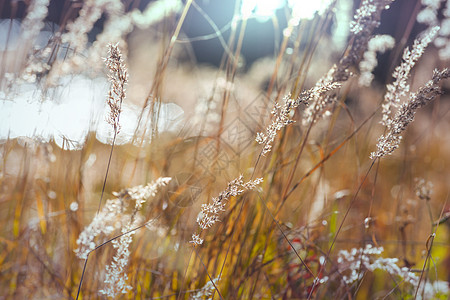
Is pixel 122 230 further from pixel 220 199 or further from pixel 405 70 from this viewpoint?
pixel 405 70

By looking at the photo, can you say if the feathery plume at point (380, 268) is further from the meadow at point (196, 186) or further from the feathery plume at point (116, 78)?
the feathery plume at point (116, 78)

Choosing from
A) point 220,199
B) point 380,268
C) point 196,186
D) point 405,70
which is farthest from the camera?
point 196,186

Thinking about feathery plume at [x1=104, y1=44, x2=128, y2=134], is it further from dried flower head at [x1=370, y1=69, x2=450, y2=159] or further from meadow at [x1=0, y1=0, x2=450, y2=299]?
dried flower head at [x1=370, y1=69, x2=450, y2=159]

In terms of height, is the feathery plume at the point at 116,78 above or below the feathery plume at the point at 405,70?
below

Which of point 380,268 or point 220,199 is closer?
point 220,199

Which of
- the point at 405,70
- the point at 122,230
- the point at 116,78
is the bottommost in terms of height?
the point at 122,230

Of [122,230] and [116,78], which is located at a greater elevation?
[116,78]

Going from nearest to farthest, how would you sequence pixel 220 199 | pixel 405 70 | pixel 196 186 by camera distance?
pixel 220 199 < pixel 405 70 < pixel 196 186

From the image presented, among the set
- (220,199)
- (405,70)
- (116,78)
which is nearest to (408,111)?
(405,70)

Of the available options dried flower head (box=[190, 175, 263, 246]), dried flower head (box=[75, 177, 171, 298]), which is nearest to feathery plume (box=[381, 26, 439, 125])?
dried flower head (box=[190, 175, 263, 246])

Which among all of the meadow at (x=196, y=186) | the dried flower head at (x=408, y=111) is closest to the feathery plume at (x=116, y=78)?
the meadow at (x=196, y=186)

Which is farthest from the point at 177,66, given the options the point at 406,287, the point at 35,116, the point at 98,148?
the point at 406,287

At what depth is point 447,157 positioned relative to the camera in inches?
87.3

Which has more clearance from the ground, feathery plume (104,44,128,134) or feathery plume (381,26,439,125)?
feathery plume (381,26,439,125)
